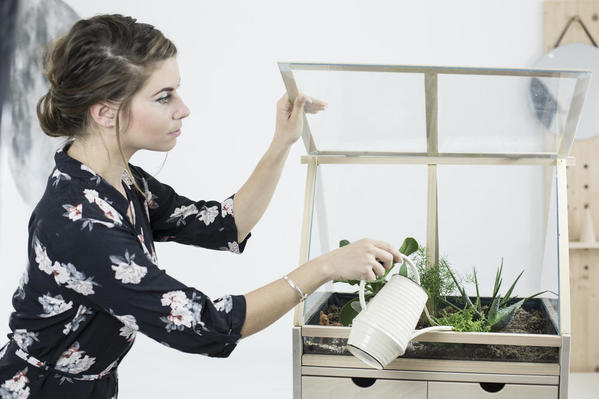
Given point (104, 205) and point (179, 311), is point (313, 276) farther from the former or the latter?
point (104, 205)

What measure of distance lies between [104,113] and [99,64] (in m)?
0.10

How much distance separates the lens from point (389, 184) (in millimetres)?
2189

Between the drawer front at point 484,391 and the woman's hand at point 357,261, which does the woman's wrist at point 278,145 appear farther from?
the drawer front at point 484,391

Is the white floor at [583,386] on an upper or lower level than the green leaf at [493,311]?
lower

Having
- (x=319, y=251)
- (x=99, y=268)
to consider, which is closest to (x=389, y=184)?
(x=319, y=251)

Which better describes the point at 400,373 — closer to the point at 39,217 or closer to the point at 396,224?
the point at 396,224

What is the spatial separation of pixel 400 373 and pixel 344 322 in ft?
0.64

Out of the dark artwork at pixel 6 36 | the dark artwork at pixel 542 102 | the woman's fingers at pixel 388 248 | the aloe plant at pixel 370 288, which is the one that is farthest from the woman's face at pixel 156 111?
the dark artwork at pixel 6 36

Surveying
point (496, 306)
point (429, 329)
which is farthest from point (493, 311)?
point (429, 329)

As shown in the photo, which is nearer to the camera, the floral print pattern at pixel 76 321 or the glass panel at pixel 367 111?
the floral print pattern at pixel 76 321

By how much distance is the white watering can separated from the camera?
136 cm

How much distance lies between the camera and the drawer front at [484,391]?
65.4 inches

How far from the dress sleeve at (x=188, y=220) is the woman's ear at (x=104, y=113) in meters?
0.35

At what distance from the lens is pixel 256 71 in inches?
147
